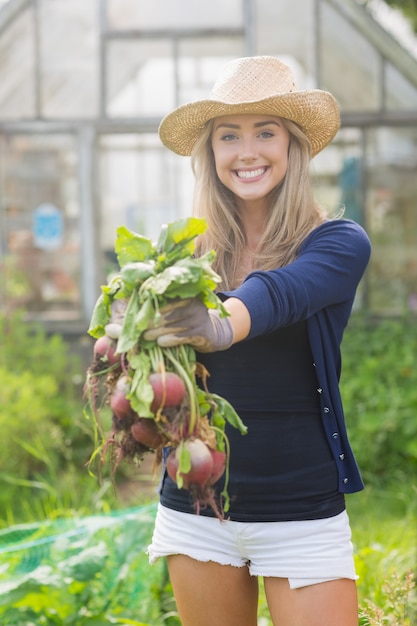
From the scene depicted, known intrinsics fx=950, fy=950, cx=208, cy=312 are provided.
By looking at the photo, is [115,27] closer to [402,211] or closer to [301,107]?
[402,211]

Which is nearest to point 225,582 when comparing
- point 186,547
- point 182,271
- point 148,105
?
point 186,547

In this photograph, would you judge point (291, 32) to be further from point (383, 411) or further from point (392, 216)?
point (383, 411)

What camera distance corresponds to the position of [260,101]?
87.7 inches

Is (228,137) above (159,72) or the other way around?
the other way around

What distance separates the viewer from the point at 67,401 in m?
6.61

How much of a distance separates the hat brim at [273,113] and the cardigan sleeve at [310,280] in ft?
1.08

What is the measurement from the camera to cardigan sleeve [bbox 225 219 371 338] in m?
1.85

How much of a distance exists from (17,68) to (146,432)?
22.9 feet

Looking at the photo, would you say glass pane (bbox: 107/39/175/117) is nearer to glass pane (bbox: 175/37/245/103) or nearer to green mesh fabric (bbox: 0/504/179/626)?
glass pane (bbox: 175/37/245/103)

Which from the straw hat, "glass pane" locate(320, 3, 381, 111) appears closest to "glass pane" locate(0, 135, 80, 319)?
"glass pane" locate(320, 3, 381, 111)

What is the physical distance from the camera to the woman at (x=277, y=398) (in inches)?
82.7

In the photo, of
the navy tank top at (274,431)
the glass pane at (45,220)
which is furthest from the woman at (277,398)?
the glass pane at (45,220)

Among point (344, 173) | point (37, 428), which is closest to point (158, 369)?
point (37, 428)

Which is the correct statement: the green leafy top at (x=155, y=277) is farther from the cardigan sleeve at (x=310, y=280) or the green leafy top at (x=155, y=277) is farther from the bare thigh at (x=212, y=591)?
the bare thigh at (x=212, y=591)
